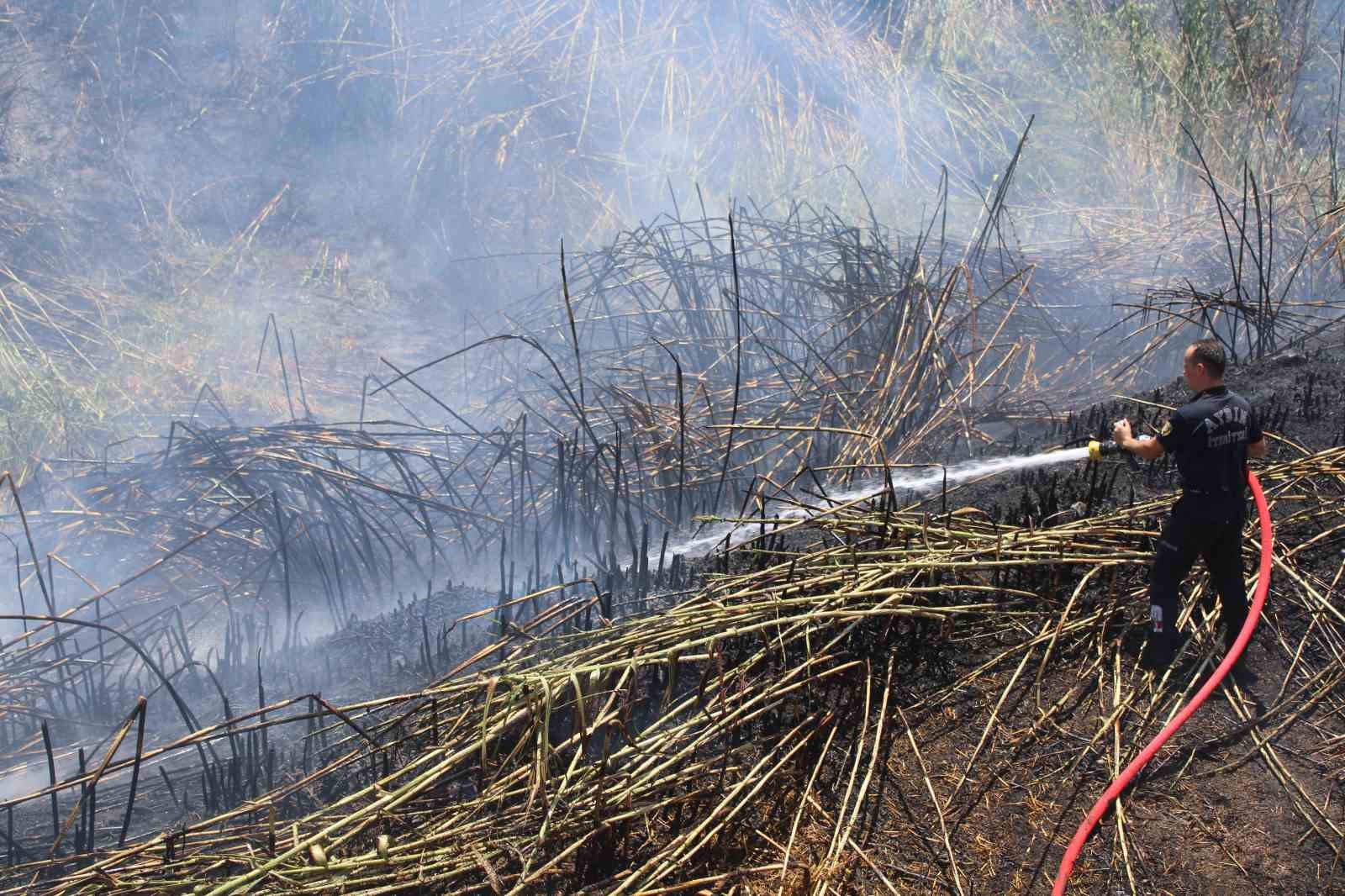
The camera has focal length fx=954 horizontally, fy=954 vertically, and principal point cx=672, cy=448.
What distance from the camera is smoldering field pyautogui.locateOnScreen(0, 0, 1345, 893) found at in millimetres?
2771

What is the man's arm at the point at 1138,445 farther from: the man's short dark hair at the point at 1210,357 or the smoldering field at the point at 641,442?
the smoldering field at the point at 641,442

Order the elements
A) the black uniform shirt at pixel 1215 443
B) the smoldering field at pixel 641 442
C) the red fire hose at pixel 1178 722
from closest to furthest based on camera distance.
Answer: the red fire hose at pixel 1178 722, the smoldering field at pixel 641 442, the black uniform shirt at pixel 1215 443

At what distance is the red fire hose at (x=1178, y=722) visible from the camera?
2412 millimetres

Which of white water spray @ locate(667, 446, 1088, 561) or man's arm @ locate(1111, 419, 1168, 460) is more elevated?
man's arm @ locate(1111, 419, 1168, 460)

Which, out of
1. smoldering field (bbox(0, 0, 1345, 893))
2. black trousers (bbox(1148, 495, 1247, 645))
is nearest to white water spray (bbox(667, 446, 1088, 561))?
smoldering field (bbox(0, 0, 1345, 893))

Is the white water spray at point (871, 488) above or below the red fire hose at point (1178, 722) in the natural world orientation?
above

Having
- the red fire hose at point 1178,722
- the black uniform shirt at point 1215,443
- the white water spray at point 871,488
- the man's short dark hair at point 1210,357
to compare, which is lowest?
the red fire hose at point 1178,722

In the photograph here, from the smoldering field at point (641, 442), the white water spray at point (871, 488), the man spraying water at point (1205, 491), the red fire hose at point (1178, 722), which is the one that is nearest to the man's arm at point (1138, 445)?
the man spraying water at point (1205, 491)

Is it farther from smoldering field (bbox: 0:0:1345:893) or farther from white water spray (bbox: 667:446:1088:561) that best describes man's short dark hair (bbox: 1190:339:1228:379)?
white water spray (bbox: 667:446:1088:561)

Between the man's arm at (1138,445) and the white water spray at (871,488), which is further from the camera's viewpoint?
the white water spray at (871,488)

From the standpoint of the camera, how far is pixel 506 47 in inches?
432

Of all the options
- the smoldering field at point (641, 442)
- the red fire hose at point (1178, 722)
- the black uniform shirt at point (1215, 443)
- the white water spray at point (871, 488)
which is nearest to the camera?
the red fire hose at point (1178, 722)

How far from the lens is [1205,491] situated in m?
3.00

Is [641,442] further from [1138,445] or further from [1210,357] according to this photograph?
[1210,357]
